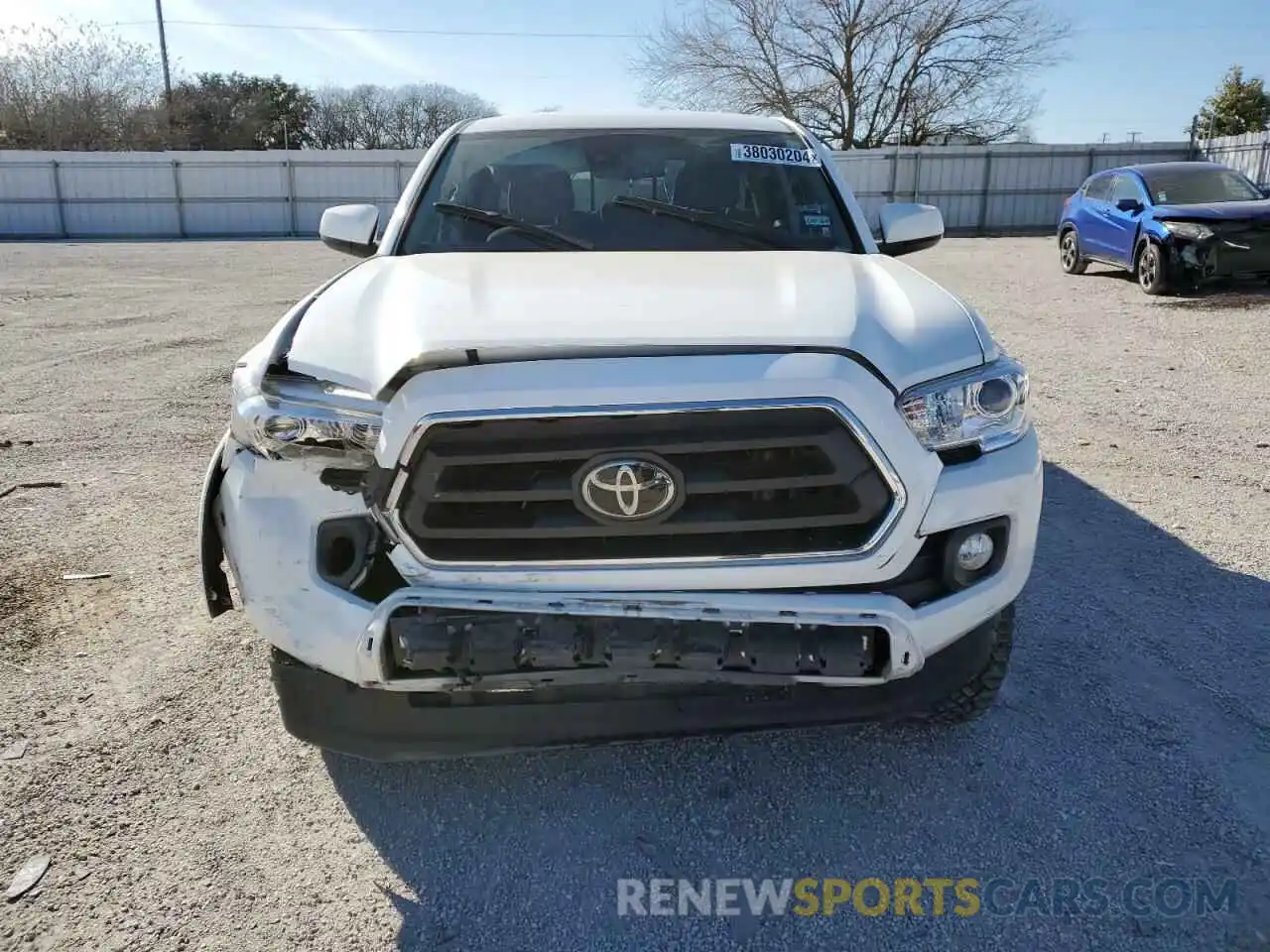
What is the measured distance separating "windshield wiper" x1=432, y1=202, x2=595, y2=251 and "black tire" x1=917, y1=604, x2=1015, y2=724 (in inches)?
70.9

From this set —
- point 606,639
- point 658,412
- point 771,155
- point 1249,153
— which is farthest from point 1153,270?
point 1249,153

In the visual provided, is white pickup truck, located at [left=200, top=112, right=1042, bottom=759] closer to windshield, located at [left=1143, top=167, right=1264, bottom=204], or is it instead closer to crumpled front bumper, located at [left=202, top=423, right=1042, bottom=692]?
crumpled front bumper, located at [left=202, top=423, right=1042, bottom=692]

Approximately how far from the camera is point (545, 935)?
6.71 feet

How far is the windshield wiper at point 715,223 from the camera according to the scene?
11.1 ft

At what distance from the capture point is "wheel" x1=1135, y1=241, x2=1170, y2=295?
11.0 m

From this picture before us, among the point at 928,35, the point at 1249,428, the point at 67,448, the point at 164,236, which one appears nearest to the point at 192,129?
the point at 164,236

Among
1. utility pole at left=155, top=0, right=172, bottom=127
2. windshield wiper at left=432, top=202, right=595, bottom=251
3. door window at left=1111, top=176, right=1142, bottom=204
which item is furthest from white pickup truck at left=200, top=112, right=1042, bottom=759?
utility pole at left=155, top=0, right=172, bottom=127

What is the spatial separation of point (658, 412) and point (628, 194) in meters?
1.80

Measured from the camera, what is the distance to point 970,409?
2244 millimetres

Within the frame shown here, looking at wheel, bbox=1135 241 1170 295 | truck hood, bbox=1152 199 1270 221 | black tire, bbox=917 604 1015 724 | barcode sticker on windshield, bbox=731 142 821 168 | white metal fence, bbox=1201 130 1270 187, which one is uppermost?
white metal fence, bbox=1201 130 1270 187

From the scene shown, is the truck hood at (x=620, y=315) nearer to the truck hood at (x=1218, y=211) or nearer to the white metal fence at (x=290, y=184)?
the truck hood at (x=1218, y=211)

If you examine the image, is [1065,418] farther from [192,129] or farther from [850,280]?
[192,129]

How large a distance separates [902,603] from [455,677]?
981 millimetres

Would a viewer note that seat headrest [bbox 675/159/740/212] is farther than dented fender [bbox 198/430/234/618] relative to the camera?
Yes
